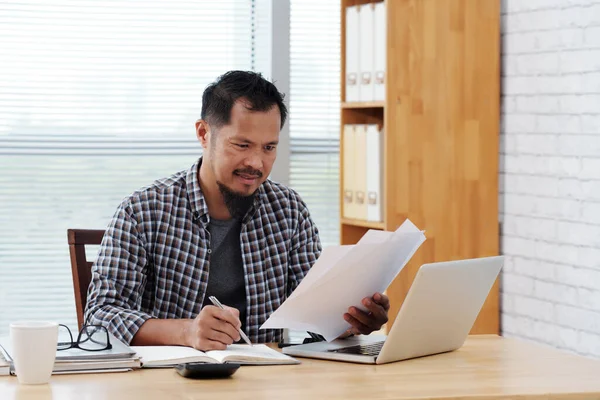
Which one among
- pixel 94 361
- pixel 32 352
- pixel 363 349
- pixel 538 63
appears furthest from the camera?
pixel 538 63

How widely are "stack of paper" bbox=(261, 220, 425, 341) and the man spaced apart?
1.23 ft

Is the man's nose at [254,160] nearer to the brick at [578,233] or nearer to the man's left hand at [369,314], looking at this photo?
the man's left hand at [369,314]

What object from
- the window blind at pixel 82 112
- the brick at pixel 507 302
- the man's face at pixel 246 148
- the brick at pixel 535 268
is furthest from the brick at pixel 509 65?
the man's face at pixel 246 148

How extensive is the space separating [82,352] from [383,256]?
2.02ft

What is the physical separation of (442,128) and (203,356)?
1.81 meters

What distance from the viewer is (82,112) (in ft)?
12.4

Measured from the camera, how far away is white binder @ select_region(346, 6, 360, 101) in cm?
345

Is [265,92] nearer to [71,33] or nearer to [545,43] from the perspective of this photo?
[545,43]

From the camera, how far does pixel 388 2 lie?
330 centimetres

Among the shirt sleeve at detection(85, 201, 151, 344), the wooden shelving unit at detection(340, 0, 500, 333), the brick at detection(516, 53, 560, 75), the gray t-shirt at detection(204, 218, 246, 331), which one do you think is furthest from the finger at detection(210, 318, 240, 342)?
the brick at detection(516, 53, 560, 75)

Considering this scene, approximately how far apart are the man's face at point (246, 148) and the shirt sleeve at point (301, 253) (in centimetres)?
24

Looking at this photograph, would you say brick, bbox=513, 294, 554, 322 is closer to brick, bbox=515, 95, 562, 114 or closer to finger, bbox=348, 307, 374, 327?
brick, bbox=515, 95, 562, 114

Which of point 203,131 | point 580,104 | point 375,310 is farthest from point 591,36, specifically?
point 375,310

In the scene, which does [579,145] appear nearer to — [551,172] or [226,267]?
[551,172]
